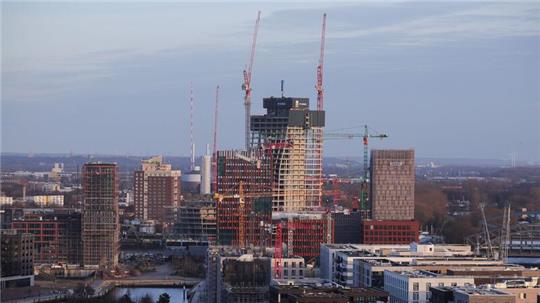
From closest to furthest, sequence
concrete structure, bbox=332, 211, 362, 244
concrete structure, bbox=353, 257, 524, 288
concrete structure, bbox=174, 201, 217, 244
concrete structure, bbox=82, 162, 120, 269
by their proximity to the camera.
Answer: concrete structure, bbox=353, 257, 524, 288 < concrete structure, bbox=332, 211, 362, 244 < concrete structure, bbox=82, 162, 120, 269 < concrete structure, bbox=174, 201, 217, 244

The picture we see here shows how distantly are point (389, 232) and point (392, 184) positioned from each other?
23.7ft

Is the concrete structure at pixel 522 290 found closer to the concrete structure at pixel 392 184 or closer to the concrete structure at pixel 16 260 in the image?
the concrete structure at pixel 16 260

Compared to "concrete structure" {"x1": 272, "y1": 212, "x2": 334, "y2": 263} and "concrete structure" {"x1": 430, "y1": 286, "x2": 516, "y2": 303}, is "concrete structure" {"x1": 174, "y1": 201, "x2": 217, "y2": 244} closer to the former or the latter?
"concrete structure" {"x1": 272, "y1": 212, "x2": 334, "y2": 263}

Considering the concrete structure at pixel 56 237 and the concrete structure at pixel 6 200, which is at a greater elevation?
the concrete structure at pixel 6 200

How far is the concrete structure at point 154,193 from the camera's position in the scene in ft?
317

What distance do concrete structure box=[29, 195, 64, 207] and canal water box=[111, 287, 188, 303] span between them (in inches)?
1467

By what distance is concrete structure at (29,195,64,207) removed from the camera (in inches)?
3927

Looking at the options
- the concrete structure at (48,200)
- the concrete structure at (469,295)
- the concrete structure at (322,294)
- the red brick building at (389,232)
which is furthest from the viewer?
the concrete structure at (48,200)

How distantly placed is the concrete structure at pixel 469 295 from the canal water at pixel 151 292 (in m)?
21.2

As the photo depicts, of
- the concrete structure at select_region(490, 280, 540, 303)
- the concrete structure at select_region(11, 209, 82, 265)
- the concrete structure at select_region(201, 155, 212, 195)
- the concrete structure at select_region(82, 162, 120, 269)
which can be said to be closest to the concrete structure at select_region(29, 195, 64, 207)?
the concrete structure at select_region(201, 155, 212, 195)

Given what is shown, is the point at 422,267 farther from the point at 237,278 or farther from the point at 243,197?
the point at 243,197

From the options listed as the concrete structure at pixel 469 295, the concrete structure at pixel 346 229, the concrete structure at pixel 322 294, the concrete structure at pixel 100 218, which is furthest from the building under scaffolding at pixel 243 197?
the concrete structure at pixel 469 295

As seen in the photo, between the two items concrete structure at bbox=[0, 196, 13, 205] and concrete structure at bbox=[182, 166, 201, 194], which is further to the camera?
concrete structure at bbox=[182, 166, 201, 194]

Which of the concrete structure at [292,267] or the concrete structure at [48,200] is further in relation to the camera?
the concrete structure at [48,200]
